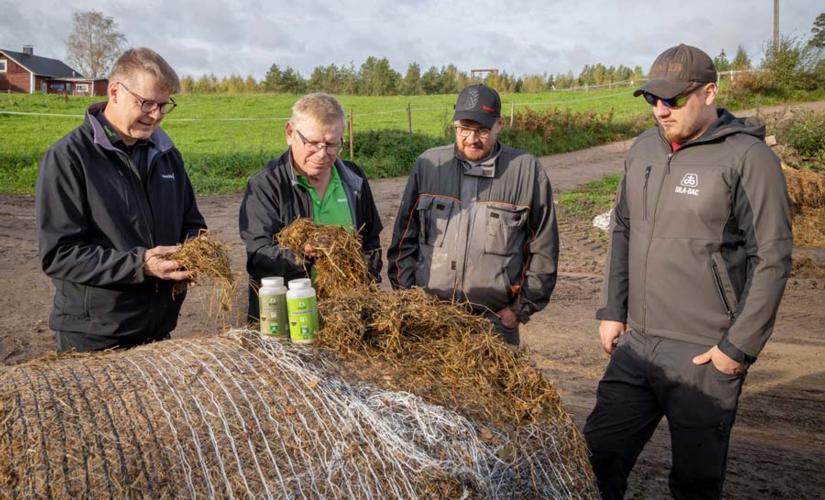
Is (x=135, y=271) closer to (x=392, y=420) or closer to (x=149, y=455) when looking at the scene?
(x=149, y=455)

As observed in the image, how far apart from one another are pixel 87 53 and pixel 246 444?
7232 centimetres

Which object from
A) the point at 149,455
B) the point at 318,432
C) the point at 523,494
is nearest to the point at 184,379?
the point at 149,455

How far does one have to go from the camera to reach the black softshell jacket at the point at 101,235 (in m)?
3.08

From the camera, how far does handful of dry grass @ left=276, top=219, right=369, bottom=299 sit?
323 centimetres

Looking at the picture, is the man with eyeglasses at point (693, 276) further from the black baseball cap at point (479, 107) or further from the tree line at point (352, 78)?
the tree line at point (352, 78)

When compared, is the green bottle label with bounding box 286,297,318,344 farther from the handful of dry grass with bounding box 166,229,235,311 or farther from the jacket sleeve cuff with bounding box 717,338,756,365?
the jacket sleeve cuff with bounding box 717,338,756,365

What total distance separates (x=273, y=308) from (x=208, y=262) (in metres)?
0.35

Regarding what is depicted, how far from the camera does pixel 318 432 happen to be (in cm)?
248

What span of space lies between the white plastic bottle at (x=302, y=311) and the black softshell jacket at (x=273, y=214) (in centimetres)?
53

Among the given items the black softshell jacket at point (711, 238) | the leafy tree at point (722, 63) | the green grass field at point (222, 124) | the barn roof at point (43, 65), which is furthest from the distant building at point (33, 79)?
the black softshell jacket at point (711, 238)

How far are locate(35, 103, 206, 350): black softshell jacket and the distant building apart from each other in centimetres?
6259

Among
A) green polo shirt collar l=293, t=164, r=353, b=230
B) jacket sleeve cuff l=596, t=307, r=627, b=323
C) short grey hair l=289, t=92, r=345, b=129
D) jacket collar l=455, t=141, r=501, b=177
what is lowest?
jacket sleeve cuff l=596, t=307, r=627, b=323

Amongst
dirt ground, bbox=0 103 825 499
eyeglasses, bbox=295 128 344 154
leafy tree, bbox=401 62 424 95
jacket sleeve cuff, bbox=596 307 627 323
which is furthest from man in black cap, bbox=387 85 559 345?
leafy tree, bbox=401 62 424 95

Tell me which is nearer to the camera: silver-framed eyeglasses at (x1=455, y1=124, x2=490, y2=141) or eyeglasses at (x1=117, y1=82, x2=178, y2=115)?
eyeglasses at (x1=117, y1=82, x2=178, y2=115)
